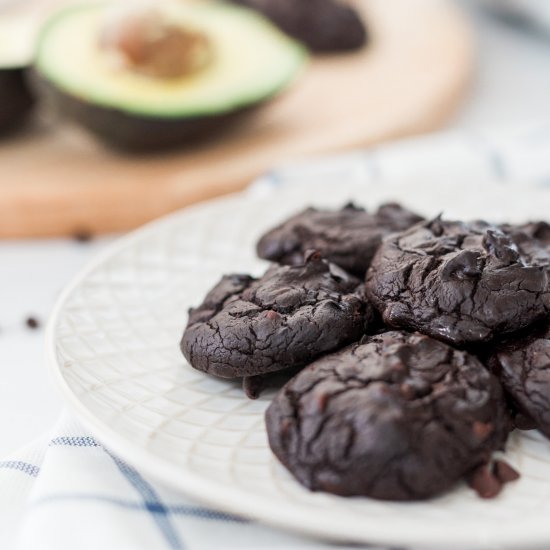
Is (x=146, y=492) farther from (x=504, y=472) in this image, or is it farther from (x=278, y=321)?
(x=504, y=472)

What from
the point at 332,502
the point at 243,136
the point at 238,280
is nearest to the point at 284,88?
the point at 243,136

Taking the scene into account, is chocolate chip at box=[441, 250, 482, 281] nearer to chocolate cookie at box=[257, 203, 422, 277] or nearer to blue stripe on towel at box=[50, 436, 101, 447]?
chocolate cookie at box=[257, 203, 422, 277]

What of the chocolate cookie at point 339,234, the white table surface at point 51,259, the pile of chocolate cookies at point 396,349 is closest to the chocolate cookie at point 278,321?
the pile of chocolate cookies at point 396,349

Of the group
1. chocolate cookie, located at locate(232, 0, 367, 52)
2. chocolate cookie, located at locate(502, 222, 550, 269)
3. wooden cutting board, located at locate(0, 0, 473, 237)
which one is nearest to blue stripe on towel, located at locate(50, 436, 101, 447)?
chocolate cookie, located at locate(502, 222, 550, 269)

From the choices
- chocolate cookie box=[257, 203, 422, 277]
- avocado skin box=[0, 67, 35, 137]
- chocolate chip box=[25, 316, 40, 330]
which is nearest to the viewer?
chocolate cookie box=[257, 203, 422, 277]

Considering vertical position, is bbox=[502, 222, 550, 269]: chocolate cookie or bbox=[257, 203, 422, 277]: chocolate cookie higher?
bbox=[502, 222, 550, 269]: chocolate cookie

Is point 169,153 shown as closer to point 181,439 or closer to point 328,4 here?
point 328,4

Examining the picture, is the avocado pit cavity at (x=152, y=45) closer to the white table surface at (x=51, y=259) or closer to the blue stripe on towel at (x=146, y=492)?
the white table surface at (x=51, y=259)
